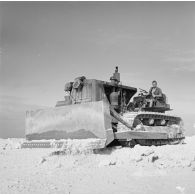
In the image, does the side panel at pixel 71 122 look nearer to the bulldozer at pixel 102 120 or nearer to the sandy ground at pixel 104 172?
the bulldozer at pixel 102 120

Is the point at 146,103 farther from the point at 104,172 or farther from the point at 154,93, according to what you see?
the point at 104,172

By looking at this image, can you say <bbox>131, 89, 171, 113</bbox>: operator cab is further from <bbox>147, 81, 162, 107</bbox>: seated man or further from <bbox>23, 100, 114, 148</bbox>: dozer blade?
<bbox>23, 100, 114, 148</bbox>: dozer blade

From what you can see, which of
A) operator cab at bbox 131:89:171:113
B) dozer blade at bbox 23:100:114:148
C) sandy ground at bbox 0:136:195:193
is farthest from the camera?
operator cab at bbox 131:89:171:113

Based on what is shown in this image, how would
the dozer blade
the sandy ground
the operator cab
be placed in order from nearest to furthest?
the sandy ground → the dozer blade → the operator cab

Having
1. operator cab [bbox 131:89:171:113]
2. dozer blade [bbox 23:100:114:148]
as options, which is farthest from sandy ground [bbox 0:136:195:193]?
operator cab [bbox 131:89:171:113]

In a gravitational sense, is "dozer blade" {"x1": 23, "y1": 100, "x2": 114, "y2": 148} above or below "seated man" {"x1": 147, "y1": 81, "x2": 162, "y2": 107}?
below

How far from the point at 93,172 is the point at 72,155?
159 cm

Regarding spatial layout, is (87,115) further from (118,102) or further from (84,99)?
(118,102)

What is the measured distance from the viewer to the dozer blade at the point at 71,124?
7.14 m

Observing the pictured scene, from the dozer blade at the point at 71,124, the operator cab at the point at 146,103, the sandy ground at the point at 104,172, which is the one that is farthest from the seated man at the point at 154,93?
the sandy ground at the point at 104,172

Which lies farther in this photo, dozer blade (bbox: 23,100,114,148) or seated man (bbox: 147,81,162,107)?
seated man (bbox: 147,81,162,107)

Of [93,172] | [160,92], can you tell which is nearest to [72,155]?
[93,172]

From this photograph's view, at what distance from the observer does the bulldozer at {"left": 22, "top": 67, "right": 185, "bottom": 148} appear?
7.25 m

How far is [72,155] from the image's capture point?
661 centimetres
